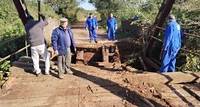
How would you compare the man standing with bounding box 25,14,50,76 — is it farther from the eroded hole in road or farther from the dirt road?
the eroded hole in road

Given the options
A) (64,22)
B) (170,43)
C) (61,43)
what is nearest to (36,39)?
(61,43)

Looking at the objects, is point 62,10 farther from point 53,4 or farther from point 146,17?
point 146,17

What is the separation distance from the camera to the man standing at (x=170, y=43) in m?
10.5

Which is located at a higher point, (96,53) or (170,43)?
(170,43)

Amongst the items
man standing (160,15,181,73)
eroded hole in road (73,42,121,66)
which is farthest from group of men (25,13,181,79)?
eroded hole in road (73,42,121,66)

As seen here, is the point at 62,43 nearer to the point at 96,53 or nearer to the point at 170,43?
the point at 170,43

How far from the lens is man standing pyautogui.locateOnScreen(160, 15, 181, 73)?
10.5 meters

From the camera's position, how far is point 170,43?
10609 mm

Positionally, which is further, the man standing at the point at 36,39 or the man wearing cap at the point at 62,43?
the man standing at the point at 36,39

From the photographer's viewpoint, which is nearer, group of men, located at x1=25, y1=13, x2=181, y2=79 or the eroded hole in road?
group of men, located at x1=25, y1=13, x2=181, y2=79

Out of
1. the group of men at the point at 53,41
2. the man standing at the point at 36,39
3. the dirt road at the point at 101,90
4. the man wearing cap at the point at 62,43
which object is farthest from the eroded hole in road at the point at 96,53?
the man standing at the point at 36,39

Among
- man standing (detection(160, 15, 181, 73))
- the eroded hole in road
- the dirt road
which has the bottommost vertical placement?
the eroded hole in road

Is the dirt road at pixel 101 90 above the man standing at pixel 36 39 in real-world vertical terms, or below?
below

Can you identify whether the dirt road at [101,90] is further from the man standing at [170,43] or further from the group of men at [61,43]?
the man standing at [170,43]
